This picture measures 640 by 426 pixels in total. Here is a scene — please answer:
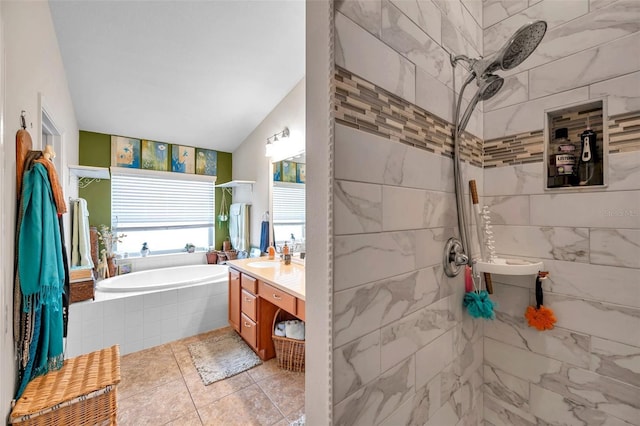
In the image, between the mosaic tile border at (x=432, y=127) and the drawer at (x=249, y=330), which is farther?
the drawer at (x=249, y=330)

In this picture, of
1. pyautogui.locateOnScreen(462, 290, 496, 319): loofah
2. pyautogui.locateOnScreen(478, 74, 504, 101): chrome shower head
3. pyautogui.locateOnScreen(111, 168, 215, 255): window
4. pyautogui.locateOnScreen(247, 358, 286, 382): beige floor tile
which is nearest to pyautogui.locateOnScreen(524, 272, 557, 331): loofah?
pyautogui.locateOnScreen(462, 290, 496, 319): loofah

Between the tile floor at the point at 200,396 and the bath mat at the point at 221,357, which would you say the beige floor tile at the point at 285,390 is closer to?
the tile floor at the point at 200,396

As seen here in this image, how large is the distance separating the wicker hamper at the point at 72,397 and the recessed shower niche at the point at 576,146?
8.00ft

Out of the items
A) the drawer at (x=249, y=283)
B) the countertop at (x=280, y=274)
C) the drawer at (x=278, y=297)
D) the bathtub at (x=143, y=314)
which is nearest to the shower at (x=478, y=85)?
the countertop at (x=280, y=274)

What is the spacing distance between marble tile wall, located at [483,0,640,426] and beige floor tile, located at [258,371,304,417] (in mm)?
1178

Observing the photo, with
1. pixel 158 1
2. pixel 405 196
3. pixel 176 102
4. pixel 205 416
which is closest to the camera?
pixel 405 196

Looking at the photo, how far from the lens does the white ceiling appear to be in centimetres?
194

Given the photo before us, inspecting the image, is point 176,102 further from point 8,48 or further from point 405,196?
point 405,196

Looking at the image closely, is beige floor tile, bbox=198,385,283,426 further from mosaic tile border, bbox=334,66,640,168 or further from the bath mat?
mosaic tile border, bbox=334,66,640,168

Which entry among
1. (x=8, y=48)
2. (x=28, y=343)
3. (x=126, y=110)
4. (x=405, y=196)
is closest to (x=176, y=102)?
(x=126, y=110)

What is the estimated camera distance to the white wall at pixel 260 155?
9.18ft

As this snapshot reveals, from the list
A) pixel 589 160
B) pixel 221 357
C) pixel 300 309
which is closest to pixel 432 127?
pixel 589 160

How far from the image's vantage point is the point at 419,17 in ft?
3.13

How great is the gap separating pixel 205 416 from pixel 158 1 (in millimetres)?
2916
